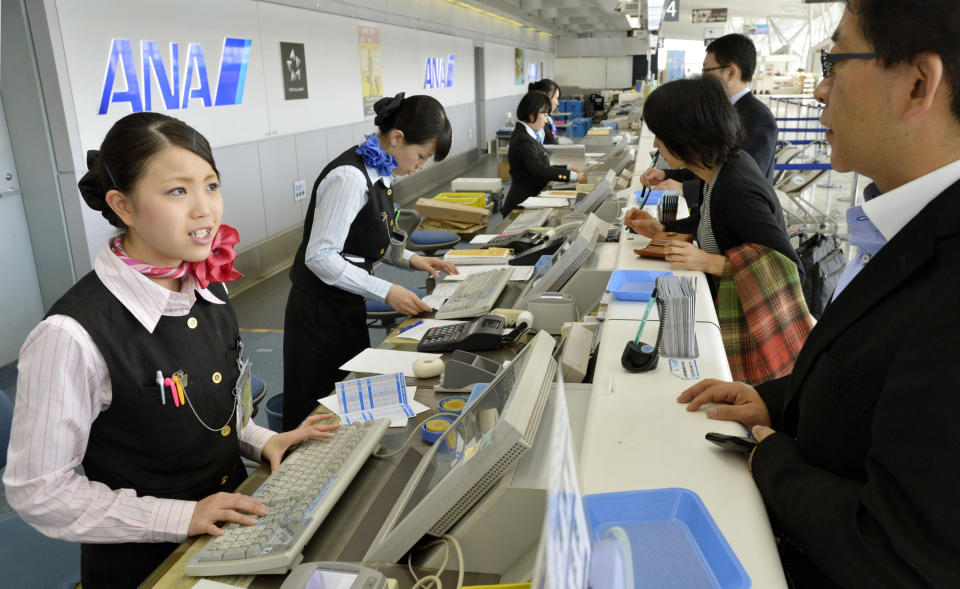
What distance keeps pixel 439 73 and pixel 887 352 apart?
10.3 m

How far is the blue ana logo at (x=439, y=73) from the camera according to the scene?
9805mm

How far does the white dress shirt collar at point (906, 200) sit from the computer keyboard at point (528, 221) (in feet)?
9.97

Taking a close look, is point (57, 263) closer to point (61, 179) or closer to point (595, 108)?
point (61, 179)

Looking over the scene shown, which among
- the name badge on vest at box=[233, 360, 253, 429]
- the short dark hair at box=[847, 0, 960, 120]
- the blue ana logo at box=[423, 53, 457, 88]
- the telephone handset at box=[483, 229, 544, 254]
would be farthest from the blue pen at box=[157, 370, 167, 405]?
the blue ana logo at box=[423, 53, 457, 88]

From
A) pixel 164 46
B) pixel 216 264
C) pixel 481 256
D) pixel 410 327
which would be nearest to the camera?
pixel 216 264

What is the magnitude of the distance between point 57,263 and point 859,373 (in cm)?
445

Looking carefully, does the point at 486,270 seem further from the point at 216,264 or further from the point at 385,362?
the point at 216,264

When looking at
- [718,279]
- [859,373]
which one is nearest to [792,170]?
[718,279]

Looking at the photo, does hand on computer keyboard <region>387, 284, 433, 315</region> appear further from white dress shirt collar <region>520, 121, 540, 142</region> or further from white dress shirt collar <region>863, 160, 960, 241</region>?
white dress shirt collar <region>520, 121, 540, 142</region>

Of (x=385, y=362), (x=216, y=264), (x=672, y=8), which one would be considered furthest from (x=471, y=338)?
(x=672, y=8)

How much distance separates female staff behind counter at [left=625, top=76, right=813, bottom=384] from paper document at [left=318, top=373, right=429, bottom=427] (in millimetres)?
1028

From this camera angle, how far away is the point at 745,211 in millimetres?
2064

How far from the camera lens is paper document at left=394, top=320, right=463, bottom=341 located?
7.47 ft

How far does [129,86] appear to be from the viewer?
4.18 m
